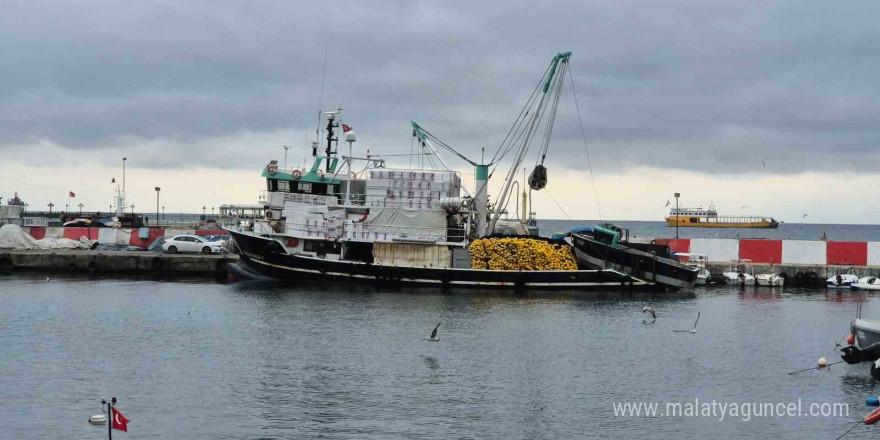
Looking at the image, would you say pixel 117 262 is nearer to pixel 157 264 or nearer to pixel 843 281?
pixel 157 264

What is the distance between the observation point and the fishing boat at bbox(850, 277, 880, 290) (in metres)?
58.8

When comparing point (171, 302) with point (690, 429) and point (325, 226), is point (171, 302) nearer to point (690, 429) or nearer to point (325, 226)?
point (325, 226)

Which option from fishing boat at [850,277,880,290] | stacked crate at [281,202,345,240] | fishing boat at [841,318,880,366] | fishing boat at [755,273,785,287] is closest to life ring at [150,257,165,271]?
stacked crate at [281,202,345,240]

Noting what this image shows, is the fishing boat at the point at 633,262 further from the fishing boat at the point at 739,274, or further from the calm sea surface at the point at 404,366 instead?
the fishing boat at the point at 739,274

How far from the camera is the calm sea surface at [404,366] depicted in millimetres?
24094

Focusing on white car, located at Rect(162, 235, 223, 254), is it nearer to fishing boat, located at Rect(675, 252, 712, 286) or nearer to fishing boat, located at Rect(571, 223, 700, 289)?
fishing boat, located at Rect(571, 223, 700, 289)

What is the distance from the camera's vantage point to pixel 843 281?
59875 millimetres

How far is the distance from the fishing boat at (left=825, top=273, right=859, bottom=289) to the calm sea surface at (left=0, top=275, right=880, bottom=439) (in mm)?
9955

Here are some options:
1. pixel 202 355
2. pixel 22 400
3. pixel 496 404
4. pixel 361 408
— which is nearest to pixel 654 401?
pixel 496 404

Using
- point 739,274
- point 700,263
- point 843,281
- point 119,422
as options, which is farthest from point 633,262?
point 119,422

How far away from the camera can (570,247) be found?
5688 cm

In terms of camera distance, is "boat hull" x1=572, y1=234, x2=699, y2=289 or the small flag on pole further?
"boat hull" x1=572, y1=234, x2=699, y2=289

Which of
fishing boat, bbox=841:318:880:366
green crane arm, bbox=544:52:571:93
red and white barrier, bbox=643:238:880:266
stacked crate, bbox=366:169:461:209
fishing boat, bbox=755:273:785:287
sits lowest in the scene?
fishing boat, bbox=841:318:880:366

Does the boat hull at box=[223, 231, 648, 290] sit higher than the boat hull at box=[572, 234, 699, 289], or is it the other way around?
the boat hull at box=[572, 234, 699, 289]
